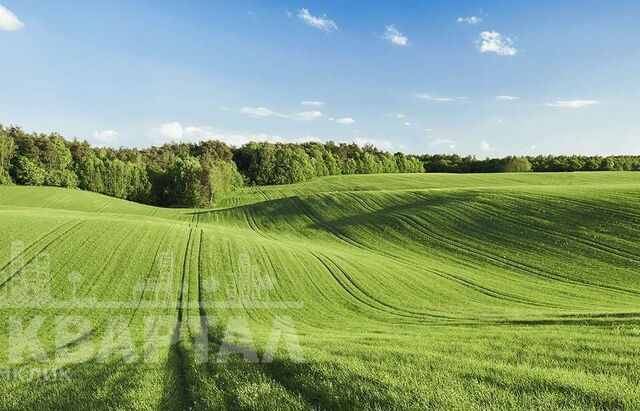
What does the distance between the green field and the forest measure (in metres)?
20.0

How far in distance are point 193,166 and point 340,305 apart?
76.8 metres

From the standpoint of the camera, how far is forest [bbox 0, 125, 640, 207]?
9788cm

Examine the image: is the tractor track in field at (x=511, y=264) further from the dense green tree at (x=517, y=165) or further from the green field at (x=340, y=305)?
the dense green tree at (x=517, y=165)

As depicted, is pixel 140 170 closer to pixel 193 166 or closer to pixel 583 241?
pixel 193 166

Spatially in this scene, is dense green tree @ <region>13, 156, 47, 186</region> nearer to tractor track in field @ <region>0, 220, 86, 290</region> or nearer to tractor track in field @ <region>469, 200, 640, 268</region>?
tractor track in field @ <region>0, 220, 86, 290</region>

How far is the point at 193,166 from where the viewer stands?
98.6 meters

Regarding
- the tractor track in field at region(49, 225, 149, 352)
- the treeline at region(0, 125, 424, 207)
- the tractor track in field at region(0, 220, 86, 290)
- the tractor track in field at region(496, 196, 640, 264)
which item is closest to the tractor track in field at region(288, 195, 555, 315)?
the tractor track in field at region(496, 196, 640, 264)

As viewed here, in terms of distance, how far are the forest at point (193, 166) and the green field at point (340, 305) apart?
20.0 metres

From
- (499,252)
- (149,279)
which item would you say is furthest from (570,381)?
(499,252)

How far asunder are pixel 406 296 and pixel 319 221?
3340 cm

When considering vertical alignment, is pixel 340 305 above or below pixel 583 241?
below

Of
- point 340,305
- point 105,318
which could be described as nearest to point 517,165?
point 340,305

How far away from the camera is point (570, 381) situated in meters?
7.56

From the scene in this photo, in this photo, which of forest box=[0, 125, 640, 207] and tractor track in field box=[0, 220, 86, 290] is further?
forest box=[0, 125, 640, 207]
